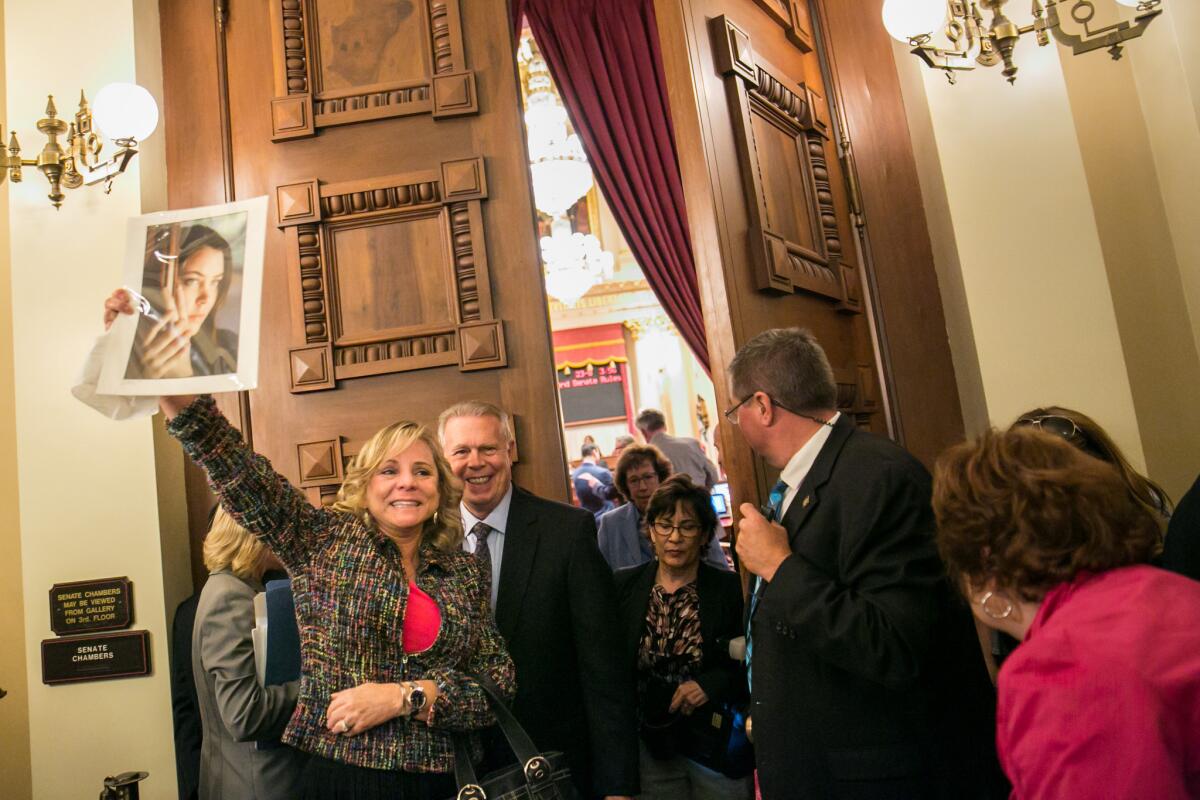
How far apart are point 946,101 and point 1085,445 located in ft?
5.86

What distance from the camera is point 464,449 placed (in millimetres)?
2500

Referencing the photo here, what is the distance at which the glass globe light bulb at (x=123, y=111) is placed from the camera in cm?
290

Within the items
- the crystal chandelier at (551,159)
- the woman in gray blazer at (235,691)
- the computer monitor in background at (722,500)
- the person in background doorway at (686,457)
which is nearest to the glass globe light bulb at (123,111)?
the woman in gray blazer at (235,691)

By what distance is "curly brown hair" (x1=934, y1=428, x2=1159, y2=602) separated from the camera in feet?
4.01

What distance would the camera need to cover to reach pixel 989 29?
3025 mm

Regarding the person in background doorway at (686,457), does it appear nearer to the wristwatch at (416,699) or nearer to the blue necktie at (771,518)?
the blue necktie at (771,518)

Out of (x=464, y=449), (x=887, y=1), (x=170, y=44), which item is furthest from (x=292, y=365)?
(x=887, y=1)

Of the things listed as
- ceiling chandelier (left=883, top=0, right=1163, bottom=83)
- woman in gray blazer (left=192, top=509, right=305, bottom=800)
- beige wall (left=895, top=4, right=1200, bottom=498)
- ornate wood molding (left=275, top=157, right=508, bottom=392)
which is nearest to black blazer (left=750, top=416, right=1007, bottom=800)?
woman in gray blazer (left=192, top=509, right=305, bottom=800)

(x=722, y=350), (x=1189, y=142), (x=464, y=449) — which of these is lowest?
(x=464, y=449)

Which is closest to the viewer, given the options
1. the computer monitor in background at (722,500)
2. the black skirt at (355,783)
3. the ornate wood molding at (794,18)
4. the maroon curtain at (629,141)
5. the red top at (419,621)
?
the black skirt at (355,783)

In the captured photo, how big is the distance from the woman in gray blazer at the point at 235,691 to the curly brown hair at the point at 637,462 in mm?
2138

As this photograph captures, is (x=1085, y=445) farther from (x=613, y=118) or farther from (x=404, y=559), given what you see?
(x=613, y=118)

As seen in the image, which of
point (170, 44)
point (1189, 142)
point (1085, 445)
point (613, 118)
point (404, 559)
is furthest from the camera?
point (613, 118)

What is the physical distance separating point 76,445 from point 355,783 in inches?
75.4
